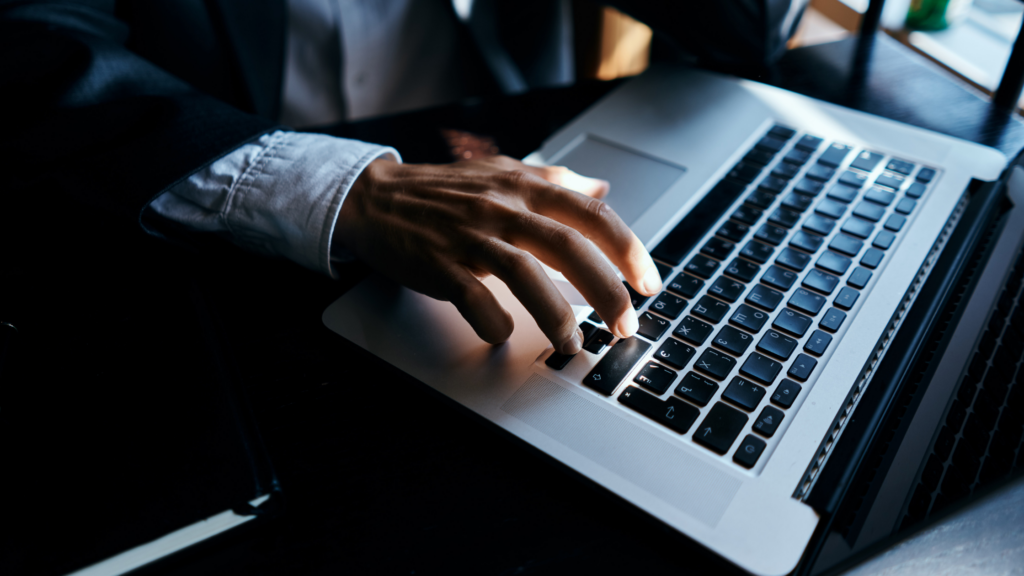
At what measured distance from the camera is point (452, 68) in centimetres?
107

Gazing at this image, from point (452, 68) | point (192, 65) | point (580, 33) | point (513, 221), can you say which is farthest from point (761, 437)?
point (580, 33)

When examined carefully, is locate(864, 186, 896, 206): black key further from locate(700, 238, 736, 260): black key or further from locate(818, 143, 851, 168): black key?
locate(700, 238, 736, 260): black key

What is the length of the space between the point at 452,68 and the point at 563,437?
0.88 m

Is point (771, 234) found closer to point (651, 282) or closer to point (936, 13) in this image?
point (651, 282)

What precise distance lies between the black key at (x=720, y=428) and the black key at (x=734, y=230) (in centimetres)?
18

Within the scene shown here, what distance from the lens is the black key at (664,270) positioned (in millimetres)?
460

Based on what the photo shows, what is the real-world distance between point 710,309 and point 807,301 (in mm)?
75

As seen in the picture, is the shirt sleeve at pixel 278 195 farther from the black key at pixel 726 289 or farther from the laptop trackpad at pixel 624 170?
the black key at pixel 726 289

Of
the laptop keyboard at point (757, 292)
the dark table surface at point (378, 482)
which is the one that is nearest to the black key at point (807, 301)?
the laptop keyboard at point (757, 292)

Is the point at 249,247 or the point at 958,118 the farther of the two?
the point at 958,118

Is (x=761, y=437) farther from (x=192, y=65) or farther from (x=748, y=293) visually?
(x=192, y=65)

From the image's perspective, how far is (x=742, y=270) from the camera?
1.51ft

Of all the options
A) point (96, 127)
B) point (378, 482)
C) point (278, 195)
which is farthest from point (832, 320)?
point (96, 127)

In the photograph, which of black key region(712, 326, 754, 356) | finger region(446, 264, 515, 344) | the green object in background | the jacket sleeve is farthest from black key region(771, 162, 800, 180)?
the green object in background
